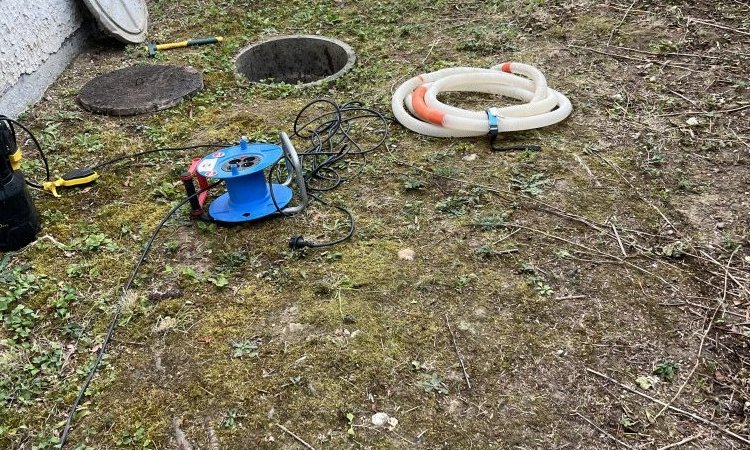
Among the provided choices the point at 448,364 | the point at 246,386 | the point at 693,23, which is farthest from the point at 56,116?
the point at 693,23

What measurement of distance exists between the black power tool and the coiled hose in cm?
211

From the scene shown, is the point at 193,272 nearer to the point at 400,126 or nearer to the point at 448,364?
the point at 448,364

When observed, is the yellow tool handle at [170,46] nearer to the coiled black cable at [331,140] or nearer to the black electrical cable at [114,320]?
the coiled black cable at [331,140]

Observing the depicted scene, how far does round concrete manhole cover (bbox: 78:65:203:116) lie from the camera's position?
12.6 ft

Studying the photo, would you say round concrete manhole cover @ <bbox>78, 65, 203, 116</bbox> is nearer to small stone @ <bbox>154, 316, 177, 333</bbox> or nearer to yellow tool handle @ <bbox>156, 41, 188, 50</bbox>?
yellow tool handle @ <bbox>156, 41, 188, 50</bbox>

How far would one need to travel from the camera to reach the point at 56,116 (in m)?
3.82

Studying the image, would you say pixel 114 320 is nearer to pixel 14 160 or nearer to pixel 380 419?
pixel 14 160

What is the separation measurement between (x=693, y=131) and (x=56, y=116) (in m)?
4.12

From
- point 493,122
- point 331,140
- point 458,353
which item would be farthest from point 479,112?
point 458,353

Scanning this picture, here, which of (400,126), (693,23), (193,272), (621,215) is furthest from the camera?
(693,23)

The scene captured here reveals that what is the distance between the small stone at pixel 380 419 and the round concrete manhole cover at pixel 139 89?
2.85 metres

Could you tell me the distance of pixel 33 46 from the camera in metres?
4.03

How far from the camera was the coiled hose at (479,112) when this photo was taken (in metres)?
3.36

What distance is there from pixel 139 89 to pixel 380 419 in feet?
10.5
